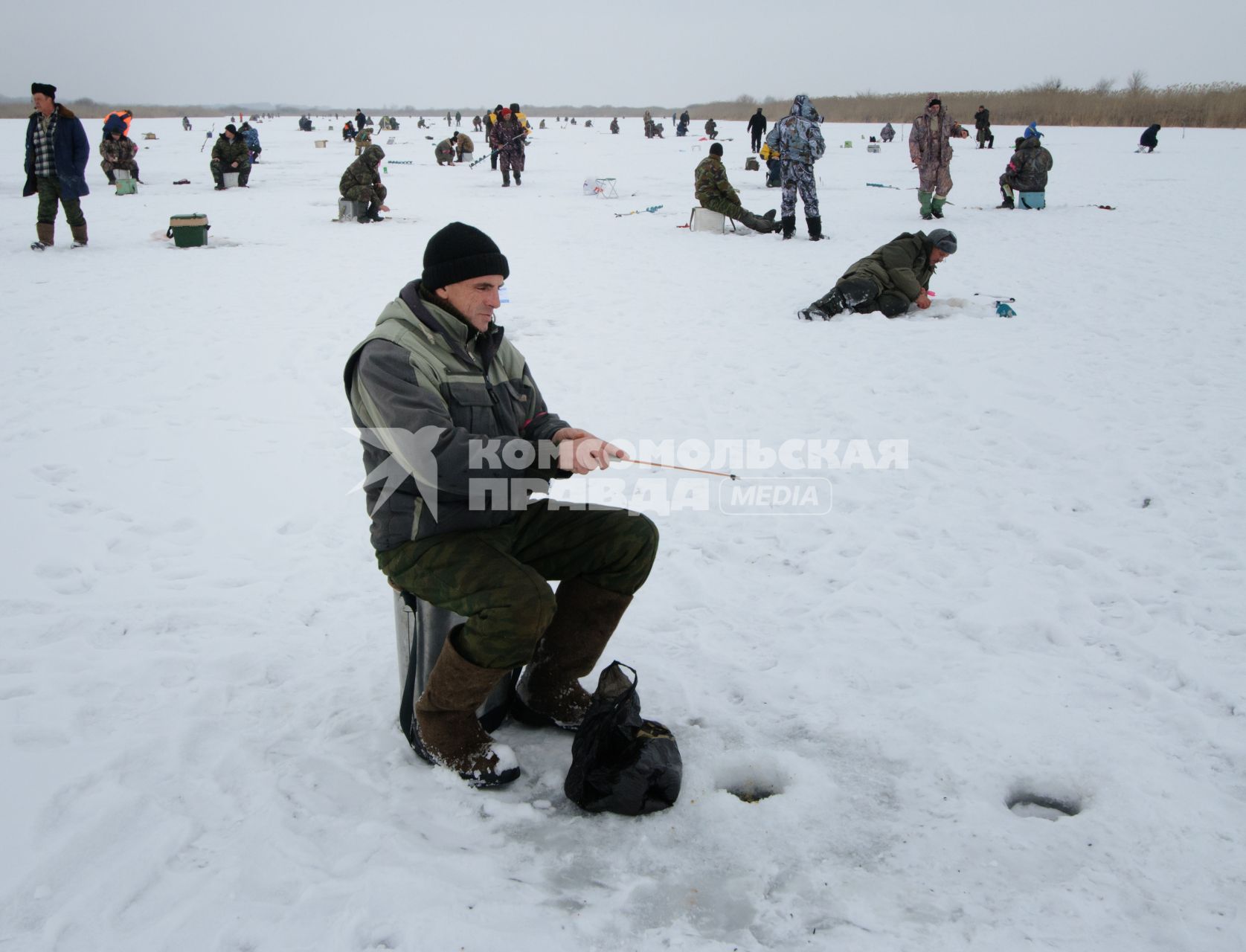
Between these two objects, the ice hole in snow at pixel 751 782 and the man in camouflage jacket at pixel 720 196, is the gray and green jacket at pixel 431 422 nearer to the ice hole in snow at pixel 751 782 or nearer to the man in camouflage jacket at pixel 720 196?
the ice hole in snow at pixel 751 782

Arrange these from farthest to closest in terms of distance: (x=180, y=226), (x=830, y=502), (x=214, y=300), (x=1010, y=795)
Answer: (x=180, y=226), (x=214, y=300), (x=830, y=502), (x=1010, y=795)

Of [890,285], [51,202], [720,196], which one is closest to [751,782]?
[890,285]

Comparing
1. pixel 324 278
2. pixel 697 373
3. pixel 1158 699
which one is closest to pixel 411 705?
pixel 1158 699

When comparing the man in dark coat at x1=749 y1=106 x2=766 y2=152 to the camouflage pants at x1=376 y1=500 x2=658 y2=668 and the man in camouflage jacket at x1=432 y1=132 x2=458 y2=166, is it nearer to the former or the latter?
the man in camouflage jacket at x1=432 y1=132 x2=458 y2=166

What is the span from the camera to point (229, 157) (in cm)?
1834

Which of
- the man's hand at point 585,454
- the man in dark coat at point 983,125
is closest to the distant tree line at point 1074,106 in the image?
the man in dark coat at point 983,125

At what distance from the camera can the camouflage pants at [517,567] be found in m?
2.31

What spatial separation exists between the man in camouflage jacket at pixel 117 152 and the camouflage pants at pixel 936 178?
15.1 meters

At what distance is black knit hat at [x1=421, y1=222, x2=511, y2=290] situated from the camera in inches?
98.0

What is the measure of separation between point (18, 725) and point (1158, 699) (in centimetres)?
351

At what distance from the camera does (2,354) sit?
21.5 feet

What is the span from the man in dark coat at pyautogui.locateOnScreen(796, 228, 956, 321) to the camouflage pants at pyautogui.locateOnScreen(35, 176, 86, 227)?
28.5 ft

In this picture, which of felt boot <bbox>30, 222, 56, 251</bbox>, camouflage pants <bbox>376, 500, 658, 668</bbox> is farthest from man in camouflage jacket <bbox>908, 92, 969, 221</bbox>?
camouflage pants <bbox>376, 500, 658, 668</bbox>

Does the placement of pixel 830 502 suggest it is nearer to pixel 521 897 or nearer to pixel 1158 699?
pixel 1158 699
